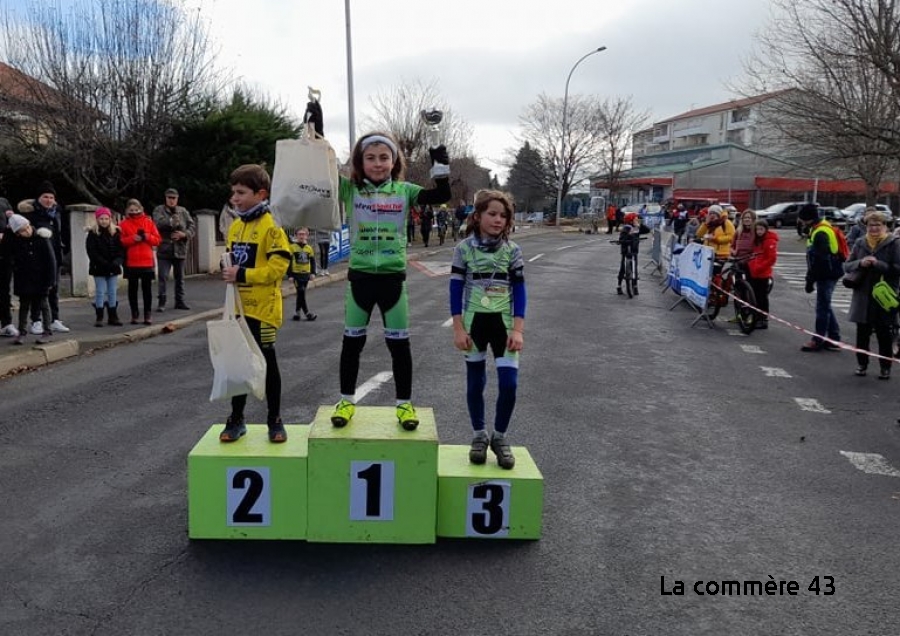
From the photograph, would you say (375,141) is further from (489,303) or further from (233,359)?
(233,359)

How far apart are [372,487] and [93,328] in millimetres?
8592

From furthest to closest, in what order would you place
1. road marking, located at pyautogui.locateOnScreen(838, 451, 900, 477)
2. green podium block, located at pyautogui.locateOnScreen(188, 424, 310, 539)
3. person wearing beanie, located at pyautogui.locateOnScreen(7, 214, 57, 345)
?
1. person wearing beanie, located at pyautogui.locateOnScreen(7, 214, 57, 345)
2. road marking, located at pyautogui.locateOnScreen(838, 451, 900, 477)
3. green podium block, located at pyautogui.locateOnScreen(188, 424, 310, 539)

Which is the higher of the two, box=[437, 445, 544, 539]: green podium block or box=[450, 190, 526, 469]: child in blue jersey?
box=[450, 190, 526, 469]: child in blue jersey

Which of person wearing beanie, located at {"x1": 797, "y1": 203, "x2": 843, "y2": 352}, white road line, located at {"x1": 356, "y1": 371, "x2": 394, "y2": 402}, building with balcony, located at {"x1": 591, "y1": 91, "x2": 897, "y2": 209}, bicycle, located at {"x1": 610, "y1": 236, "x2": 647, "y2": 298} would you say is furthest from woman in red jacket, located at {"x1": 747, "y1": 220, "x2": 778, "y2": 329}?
building with balcony, located at {"x1": 591, "y1": 91, "x2": 897, "y2": 209}

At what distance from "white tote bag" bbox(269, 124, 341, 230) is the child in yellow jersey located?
0.42 ft

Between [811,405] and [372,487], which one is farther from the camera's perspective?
[811,405]

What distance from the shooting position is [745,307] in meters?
12.3

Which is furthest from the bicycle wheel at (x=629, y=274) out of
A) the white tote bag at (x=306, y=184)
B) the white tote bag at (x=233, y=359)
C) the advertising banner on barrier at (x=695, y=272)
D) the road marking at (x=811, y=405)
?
the white tote bag at (x=233, y=359)

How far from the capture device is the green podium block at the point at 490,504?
4.30m

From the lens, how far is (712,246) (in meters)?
14.2

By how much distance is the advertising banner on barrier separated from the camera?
13.3 metres

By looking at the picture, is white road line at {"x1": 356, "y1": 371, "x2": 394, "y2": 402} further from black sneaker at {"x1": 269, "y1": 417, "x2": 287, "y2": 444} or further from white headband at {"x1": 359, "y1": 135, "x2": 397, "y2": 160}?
white headband at {"x1": 359, "y1": 135, "x2": 397, "y2": 160}

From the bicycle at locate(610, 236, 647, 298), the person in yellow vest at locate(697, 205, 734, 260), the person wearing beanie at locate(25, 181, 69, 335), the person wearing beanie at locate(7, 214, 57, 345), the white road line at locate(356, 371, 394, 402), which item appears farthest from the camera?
the bicycle at locate(610, 236, 647, 298)

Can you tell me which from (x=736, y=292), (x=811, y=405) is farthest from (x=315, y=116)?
(x=736, y=292)
